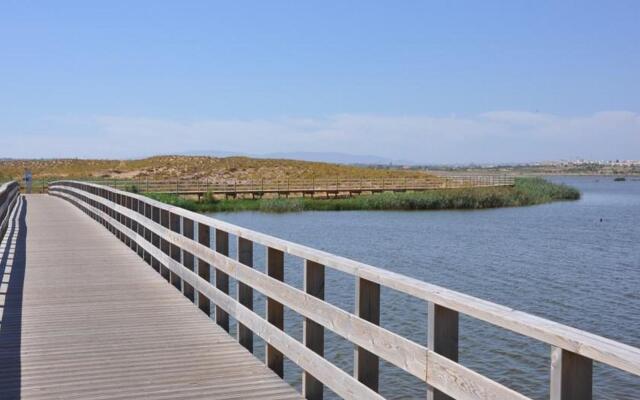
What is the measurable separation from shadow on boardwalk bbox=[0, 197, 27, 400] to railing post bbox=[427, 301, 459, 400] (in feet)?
11.1

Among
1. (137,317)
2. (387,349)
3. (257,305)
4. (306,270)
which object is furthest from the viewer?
(257,305)

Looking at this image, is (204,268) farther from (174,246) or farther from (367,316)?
(367,316)

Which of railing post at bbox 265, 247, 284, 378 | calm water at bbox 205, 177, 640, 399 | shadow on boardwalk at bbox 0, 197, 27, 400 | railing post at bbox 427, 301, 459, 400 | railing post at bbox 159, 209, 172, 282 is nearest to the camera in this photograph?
railing post at bbox 427, 301, 459, 400

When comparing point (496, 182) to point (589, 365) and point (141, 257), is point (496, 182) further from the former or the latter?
point (589, 365)

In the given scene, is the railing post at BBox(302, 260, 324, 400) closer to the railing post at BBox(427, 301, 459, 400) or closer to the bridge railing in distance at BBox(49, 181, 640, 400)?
the bridge railing in distance at BBox(49, 181, 640, 400)

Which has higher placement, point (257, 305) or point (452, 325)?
point (452, 325)

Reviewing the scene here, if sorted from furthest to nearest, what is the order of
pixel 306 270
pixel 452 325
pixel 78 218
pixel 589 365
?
pixel 78 218, pixel 306 270, pixel 452 325, pixel 589 365

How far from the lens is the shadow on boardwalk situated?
624cm

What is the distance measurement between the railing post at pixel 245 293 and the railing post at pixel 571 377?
15.4 ft

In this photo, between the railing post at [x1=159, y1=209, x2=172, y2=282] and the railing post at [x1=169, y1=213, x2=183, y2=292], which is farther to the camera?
the railing post at [x1=159, y1=209, x2=172, y2=282]

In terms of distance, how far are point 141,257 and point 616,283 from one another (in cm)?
1156

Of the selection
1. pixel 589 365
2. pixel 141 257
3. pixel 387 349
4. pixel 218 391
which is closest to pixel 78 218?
pixel 141 257

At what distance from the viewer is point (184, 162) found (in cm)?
11412

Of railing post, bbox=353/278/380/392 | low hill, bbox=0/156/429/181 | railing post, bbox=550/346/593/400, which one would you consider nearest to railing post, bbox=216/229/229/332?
railing post, bbox=353/278/380/392
